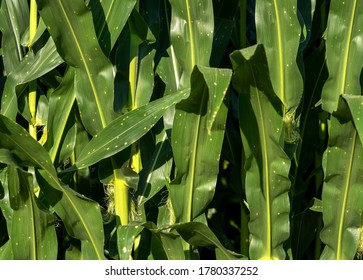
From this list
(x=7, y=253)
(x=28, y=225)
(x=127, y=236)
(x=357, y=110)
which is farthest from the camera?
(x=7, y=253)

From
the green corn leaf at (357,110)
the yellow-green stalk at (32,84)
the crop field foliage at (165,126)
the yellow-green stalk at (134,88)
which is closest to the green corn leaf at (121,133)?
the crop field foliage at (165,126)

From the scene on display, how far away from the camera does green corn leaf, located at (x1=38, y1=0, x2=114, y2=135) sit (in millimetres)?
1576

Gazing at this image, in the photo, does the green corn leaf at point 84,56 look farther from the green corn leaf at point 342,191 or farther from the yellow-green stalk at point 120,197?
the green corn leaf at point 342,191

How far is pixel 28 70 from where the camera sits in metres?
1.76

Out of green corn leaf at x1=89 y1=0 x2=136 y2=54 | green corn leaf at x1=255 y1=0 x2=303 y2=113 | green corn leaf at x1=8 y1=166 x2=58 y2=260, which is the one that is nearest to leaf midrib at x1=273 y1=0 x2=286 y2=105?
green corn leaf at x1=255 y1=0 x2=303 y2=113

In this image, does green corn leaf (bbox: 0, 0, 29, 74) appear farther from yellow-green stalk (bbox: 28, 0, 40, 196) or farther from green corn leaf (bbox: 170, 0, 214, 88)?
green corn leaf (bbox: 170, 0, 214, 88)

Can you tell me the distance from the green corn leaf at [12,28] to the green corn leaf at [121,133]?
0.38m

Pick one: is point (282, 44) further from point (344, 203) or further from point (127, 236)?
point (127, 236)

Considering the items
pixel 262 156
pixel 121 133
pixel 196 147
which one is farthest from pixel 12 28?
pixel 262 156

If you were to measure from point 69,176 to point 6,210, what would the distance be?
166 millimetres

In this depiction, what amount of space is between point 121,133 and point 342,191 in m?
0.49

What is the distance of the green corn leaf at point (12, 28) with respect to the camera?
189 cm

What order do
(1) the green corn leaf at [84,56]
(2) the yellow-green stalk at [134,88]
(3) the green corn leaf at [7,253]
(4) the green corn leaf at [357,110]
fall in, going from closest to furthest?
(4) the green corn leaf at [357,110], (1) the green corn leaf at [84,56], (2) the yellow-green stalk at [134,88], (3) the green corn leaf at [7,253]
